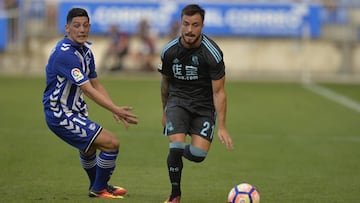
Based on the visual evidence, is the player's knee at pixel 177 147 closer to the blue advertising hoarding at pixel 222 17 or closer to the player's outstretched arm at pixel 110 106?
the player's outstretched arm at pixel 110 106

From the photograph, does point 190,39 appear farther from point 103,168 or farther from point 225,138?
point 103,168

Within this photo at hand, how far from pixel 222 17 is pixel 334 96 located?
35.2ft

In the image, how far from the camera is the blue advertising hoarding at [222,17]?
3337 centimetres

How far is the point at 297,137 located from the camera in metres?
15.2

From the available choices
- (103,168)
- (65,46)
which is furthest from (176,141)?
(65,46)

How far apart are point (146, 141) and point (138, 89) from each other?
11365 millimetres

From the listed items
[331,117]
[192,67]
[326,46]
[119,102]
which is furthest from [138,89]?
[192,67]

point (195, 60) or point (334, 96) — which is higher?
point (195, 60)

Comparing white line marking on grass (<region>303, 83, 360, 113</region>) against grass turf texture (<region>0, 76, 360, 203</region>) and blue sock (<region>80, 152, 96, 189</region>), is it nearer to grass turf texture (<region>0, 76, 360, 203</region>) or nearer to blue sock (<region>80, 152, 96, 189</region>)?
grass turf texture (<region>0, 76, 360, 203</region>)

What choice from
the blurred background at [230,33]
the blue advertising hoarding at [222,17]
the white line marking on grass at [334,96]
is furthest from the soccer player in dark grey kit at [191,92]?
the blue advertising hoarding at [222,17]

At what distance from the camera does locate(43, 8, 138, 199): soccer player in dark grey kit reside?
8805 millimetres

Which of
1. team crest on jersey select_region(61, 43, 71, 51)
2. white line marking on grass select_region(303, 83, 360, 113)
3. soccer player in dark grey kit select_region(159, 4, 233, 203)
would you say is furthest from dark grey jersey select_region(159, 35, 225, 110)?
white line marking on grass select_region(303, 83, 360, 113)

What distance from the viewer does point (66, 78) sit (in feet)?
29.2

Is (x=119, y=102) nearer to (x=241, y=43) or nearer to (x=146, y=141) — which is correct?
(x=146, y=141)
